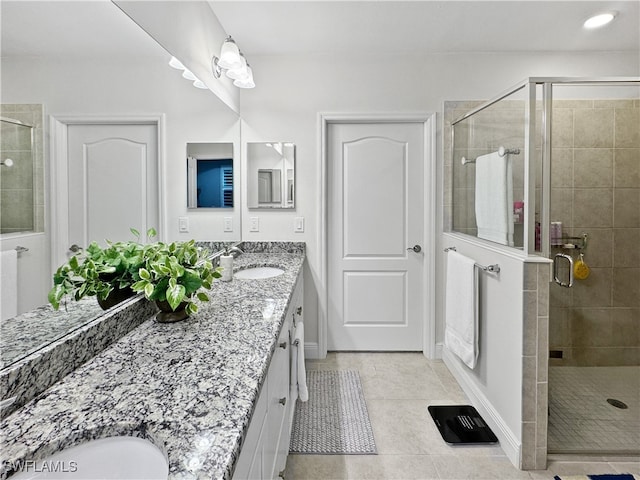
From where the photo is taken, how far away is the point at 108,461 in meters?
0.76

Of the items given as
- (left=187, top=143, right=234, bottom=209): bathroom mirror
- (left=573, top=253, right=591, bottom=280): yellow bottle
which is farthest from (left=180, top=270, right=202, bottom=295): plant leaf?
(left=573, top=253, right=591, bottom=280): yellow bottle

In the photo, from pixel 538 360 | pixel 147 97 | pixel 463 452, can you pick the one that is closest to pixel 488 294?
pixel 538 360

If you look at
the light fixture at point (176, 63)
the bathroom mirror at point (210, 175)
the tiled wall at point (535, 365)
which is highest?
the light fixture at point (176, 63)

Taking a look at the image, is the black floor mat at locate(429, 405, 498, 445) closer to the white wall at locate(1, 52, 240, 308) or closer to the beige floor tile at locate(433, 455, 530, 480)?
the beige floor tile at locate(433, 455, 530, 480)

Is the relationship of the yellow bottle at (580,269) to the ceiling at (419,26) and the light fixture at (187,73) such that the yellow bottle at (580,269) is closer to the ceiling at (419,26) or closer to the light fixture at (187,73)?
the ceiling at (419,26)

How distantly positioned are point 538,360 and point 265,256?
193cm

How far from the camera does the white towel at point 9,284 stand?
2.80 ft

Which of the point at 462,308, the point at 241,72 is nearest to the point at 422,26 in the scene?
the point at 241,72

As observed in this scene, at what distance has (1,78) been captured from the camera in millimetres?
828

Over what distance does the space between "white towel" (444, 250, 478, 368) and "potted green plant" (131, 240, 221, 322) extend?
62.2 inches

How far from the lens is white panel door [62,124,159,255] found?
1.14m

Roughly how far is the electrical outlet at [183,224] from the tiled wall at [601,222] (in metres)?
2.12

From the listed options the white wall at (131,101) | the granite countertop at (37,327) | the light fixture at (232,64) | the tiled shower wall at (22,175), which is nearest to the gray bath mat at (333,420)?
the white wall at (131,101)

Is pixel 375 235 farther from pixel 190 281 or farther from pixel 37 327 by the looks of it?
pixel 37 327
